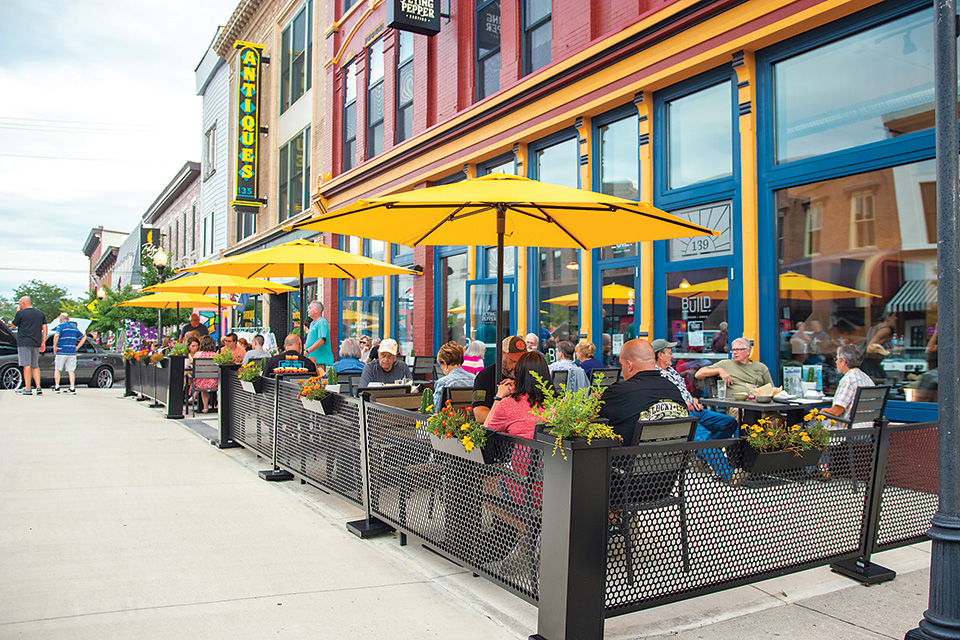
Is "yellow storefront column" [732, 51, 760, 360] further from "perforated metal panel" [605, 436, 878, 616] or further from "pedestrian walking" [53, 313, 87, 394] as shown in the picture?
"pedestrian walking" [53, 313, 87, 394]

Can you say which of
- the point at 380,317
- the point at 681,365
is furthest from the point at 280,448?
the point at 380,317

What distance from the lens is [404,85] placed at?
54.6 feet

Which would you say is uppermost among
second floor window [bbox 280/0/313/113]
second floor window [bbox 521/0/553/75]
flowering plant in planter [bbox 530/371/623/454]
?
second floor window [bbox 280/0/313/113]

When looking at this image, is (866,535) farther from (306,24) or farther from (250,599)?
(306,24)

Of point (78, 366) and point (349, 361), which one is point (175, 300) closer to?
point (78, 366)

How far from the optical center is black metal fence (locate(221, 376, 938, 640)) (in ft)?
11.1

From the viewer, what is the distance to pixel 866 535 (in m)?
4.62

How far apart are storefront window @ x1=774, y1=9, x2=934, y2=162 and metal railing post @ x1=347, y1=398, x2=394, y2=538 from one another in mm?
5676

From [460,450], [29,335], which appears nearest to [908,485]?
[460,450]

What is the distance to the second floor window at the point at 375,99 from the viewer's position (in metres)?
17.9

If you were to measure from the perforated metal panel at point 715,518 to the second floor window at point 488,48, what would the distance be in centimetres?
1064

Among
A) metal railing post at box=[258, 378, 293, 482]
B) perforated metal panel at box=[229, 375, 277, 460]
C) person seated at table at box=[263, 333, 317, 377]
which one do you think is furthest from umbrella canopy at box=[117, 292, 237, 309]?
metal railing post at box=[258, 378, 293, 482]

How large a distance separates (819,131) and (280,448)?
21.9 ft

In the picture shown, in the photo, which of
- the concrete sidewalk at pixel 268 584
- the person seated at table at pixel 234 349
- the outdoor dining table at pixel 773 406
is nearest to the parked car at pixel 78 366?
the person seated at table at pixel 234 349
